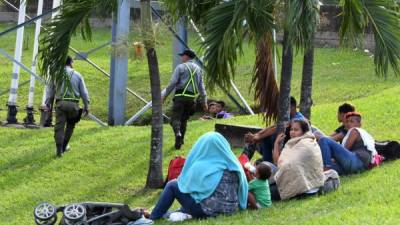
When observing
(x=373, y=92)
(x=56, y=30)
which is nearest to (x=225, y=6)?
(x=56, y=30)

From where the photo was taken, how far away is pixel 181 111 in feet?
43.0

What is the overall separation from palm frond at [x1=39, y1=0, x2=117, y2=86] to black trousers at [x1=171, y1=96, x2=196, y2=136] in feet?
8.22

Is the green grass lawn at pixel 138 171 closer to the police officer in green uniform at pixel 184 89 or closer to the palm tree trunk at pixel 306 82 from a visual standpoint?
the police officer in green uniform at pixel 184 89

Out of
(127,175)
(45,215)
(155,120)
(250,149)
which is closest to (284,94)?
(250,149)

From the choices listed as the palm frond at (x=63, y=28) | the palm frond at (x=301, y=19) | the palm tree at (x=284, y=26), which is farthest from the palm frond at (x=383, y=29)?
the palm frond at (x=63, y=28)

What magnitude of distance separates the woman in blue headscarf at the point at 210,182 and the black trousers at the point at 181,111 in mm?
4300

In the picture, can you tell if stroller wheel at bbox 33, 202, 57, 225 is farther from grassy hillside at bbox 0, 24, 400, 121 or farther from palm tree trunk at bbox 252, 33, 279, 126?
grassy hillside at bbox 0, 24, 400, 121

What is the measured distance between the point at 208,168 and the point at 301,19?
1.85 metres

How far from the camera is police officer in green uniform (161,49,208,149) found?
42.2 feet

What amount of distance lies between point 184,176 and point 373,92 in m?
10.3

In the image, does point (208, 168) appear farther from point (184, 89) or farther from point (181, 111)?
point (181, 111)

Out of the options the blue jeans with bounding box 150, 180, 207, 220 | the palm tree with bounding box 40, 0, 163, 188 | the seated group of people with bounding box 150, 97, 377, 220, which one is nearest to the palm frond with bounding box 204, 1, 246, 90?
the seated group of people with bounding box 150, 97, 377, 220

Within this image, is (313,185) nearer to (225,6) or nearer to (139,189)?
(225,6)

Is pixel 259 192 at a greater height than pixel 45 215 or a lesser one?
greater
